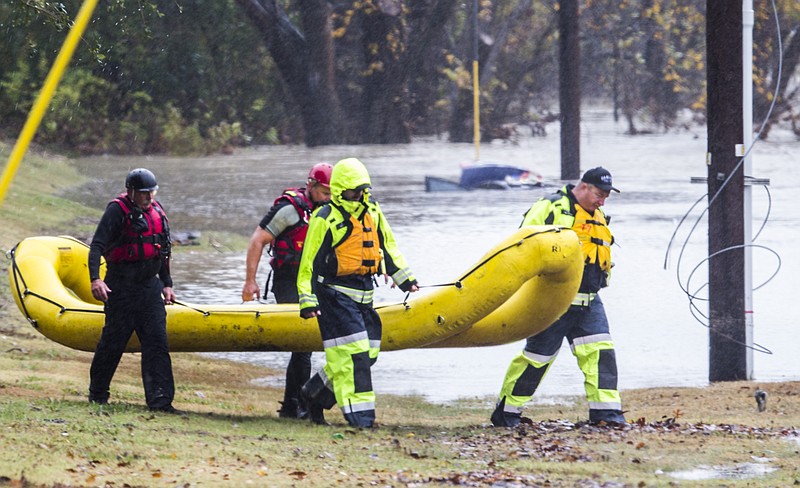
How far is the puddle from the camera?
22.0 feet

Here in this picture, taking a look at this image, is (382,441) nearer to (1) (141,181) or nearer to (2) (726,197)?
(1) (141,181)

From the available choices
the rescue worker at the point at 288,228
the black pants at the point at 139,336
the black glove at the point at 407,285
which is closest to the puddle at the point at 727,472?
the black glove at the point at 407,285

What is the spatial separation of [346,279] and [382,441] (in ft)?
3.28

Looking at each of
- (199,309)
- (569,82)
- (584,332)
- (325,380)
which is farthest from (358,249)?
(569,82)

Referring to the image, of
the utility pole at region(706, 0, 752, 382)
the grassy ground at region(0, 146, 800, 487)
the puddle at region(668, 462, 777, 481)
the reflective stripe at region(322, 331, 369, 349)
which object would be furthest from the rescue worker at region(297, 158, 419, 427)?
the utility pole at region(706, 0, 752, 382)

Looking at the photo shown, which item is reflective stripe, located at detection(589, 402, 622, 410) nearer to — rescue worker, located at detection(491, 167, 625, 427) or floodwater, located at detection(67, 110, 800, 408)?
rescue worker, located at detection(491, 167, 625, 427)

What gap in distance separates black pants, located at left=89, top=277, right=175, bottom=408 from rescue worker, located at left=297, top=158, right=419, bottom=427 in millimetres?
998

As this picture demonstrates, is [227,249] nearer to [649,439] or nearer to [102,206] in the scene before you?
[102,206]

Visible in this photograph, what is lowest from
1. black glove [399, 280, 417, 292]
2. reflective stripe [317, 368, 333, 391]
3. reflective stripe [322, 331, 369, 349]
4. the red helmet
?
reflective stripe [317, 368, 333, 391]

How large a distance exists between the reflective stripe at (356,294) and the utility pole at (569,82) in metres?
17.3

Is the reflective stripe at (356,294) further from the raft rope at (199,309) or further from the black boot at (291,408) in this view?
the black boot at (291,408)

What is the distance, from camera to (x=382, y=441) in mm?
7641

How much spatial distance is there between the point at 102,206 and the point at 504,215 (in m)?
6.94

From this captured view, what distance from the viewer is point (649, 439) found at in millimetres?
7625
